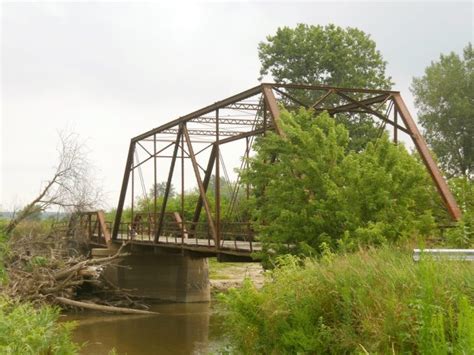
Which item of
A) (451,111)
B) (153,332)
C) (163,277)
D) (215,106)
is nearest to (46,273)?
(153,332)

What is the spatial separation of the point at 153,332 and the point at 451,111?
97.9 ft

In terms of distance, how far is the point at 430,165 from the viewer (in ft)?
72.4

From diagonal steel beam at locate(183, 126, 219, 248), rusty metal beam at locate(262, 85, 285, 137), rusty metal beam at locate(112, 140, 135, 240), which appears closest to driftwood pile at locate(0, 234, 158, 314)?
diagonal steel beam at locate(183, 126, 219, 248)

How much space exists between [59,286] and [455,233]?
16.7 m

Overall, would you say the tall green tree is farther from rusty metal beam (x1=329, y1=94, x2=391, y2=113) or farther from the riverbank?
rusty metal beam (x1=329, y1=94, x2=391, y2=113)

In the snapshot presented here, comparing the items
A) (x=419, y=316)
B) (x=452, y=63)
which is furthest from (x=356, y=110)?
(x=452, y=63)

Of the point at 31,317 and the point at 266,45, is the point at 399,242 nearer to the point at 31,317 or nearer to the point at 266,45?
the point at 31,317

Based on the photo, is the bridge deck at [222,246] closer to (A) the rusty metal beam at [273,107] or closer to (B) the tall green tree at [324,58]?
(A) the rusty metal beam at [273,107]

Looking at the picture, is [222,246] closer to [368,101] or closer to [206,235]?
[368,101]

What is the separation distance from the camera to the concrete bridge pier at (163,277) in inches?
1560

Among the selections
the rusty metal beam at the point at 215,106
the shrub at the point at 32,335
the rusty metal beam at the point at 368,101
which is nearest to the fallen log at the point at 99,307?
the rusty metal beam at the point at 215,106

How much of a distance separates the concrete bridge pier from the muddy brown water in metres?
2.74

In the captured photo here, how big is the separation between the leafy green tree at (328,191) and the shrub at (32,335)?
5.68 meters

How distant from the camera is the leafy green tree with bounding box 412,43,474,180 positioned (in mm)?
49625
